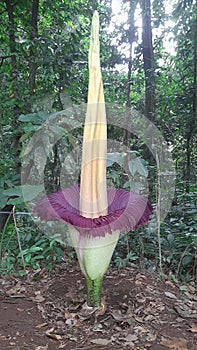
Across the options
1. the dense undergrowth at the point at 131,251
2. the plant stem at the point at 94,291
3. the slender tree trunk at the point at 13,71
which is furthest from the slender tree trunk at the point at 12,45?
the plant stem at the point at 94,291

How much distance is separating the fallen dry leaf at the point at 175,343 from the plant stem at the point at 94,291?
0.39m

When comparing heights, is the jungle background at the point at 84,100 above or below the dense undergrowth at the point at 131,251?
above

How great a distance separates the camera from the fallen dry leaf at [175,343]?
156 cm

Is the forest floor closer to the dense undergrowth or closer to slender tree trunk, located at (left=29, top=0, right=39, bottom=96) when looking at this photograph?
the dense undergrowth

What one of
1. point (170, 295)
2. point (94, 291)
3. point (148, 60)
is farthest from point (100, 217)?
point (148, 60)

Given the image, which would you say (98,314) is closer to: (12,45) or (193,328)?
(193,328)

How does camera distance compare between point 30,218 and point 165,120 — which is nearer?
point 30,218

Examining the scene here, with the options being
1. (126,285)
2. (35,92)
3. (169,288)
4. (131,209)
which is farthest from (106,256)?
(35,92)

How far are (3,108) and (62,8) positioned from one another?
1193 millimetres

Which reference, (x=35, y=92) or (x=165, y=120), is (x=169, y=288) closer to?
(x=35, y=92)

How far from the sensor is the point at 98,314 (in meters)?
1.82

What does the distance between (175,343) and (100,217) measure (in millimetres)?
642

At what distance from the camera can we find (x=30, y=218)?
279 centimetres

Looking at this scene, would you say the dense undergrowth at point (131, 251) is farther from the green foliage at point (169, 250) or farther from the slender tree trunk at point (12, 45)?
the slender tree trunk at point (12, 45)
